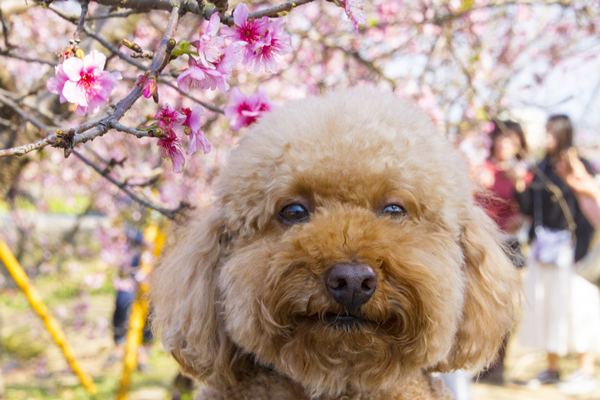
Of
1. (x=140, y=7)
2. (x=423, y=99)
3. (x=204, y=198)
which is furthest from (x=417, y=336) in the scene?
(x=204, y=198)

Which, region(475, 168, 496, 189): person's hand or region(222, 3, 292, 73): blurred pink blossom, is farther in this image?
region(475, 168, 496, 189): person's hand

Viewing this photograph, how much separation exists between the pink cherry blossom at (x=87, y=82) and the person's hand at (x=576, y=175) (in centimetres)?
446

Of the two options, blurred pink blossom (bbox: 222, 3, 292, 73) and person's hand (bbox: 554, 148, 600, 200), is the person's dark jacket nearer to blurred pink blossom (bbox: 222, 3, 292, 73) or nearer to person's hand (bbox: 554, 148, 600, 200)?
person's hand (bbox: 554, 148, 600, 200)

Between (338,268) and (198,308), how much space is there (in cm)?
58

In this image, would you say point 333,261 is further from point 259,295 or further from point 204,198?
point 204,198

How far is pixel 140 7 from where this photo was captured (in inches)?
47.8

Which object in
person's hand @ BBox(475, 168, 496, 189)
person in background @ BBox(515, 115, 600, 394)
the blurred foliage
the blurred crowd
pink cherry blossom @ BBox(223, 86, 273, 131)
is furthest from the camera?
the blurred foliage

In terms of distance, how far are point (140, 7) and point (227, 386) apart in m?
1.18

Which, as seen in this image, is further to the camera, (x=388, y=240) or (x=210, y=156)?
(x=210, y=156)

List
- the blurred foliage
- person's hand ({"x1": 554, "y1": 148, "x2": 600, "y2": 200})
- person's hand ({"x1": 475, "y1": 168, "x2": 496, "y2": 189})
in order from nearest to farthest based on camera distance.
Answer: person's hand ({"x1": 554, "y1": 148, "x2": 600, "y2": 200})
person's hand ({"x1": 475, "y1": 168, "x2": 496, "y2": 189})
the blurred foliage

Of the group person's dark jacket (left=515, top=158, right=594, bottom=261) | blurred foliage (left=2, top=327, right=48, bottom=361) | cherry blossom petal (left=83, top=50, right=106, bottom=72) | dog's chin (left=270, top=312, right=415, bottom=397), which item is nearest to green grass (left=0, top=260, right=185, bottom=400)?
blurred foliage (left=2, top=327, right=48, bottom=361)

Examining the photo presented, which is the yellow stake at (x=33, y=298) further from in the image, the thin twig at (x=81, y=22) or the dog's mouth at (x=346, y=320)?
the dog's mouth at (x=346, y=320)

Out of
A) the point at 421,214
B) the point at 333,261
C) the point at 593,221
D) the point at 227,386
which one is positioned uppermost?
the point at 593,221

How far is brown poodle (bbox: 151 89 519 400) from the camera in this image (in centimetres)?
128
